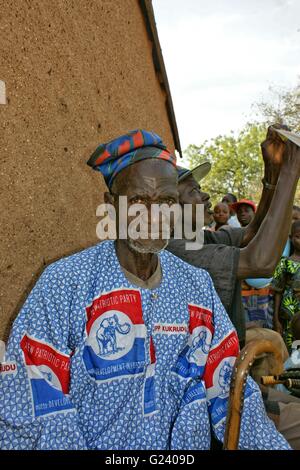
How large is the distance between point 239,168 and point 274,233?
29775 mm

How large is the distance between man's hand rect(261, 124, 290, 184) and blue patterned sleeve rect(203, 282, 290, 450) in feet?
2.95

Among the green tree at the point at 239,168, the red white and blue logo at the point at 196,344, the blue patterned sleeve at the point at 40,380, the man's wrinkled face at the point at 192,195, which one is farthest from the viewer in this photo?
the green tree at the point at 239,168

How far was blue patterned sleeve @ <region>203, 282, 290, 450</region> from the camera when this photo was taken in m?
1.57

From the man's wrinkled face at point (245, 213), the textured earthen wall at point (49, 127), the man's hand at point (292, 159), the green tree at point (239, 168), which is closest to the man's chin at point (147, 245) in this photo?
the textured earthen wall at point (49, 127)

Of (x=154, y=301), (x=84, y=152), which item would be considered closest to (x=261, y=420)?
(x=154, y=301)

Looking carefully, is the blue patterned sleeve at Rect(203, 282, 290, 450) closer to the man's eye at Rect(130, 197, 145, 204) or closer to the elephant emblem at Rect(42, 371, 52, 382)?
the man's eye at Rect(130, 197, 145, 204)

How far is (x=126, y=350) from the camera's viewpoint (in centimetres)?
160

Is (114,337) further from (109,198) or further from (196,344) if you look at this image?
(109,198)

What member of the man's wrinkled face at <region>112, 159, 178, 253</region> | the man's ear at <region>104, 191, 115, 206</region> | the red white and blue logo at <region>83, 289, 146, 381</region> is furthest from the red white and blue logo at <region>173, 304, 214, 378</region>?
the man's ear at <region>104, 191, 115, 206</region>

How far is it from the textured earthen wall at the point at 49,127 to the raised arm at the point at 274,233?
1.03 metres

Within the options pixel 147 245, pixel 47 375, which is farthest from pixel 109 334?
pixel 147 245

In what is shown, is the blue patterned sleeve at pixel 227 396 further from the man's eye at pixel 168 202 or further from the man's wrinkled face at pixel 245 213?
the man's wrinkled face at pixel 245 213

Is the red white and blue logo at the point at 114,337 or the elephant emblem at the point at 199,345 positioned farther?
the elephant emblem at the point at 199,345

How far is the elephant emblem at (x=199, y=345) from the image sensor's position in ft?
5.58
